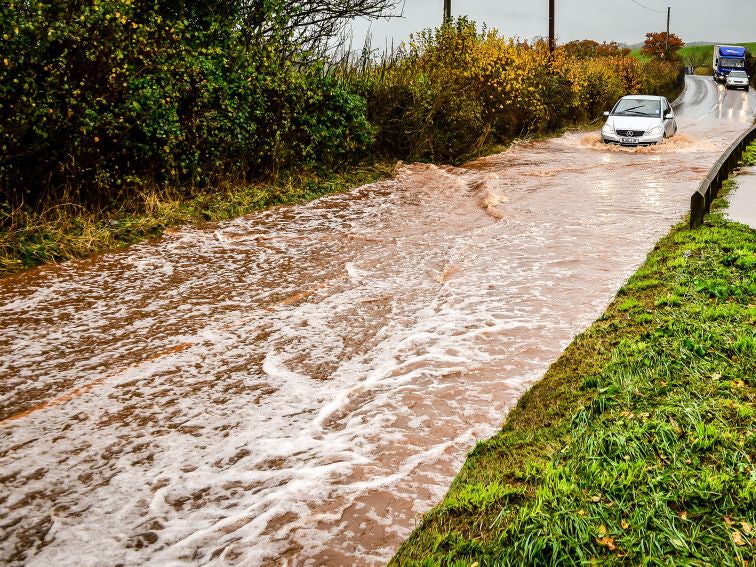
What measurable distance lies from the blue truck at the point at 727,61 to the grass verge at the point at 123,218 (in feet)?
203

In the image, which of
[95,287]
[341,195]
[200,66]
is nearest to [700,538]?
[95,287]

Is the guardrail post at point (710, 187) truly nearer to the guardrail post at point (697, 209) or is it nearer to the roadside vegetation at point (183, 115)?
the guardrail post at point (697, 209)

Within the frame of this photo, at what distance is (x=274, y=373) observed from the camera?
5.33m

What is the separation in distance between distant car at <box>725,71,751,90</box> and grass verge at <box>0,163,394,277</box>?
5388cm

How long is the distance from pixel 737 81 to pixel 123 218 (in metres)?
58.5

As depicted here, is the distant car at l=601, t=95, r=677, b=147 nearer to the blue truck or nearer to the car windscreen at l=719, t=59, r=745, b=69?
the blue truck

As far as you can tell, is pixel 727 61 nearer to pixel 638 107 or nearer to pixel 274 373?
pixel 638 107

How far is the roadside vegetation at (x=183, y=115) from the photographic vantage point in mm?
7836

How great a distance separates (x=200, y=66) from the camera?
977 cm

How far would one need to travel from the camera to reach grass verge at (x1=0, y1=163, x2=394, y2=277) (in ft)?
25.3

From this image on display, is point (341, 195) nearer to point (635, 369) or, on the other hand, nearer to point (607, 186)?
point (607, 186)

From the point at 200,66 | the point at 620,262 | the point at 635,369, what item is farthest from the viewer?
the point at 200,66

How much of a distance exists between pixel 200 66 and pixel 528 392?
25.7 ft

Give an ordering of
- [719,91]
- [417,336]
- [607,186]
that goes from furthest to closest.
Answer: [719,91] < [607,186] < [417,336]
